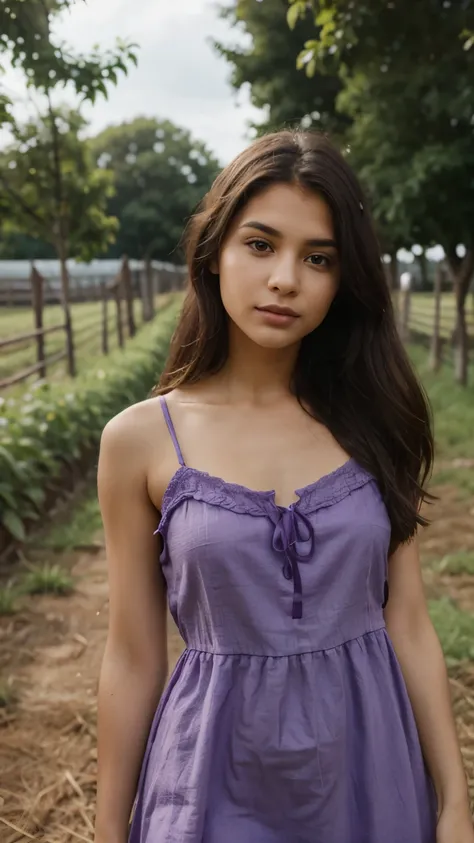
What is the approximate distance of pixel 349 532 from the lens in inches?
46.6

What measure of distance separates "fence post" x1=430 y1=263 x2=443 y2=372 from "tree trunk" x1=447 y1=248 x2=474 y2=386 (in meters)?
1.68

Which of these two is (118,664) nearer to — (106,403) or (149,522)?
(149,522)

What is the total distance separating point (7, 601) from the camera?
3354 millimetres

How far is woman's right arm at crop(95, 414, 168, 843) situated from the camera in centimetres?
124

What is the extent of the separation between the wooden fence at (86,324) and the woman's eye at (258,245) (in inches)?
65.2

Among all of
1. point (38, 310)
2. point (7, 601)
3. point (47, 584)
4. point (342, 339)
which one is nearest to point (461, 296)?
point (38, 310)

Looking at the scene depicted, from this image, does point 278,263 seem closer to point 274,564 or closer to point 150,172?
point 274,564

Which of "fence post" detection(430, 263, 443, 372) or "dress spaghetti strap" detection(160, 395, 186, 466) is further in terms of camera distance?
"fence post" detection(430, 263, 443, 372)

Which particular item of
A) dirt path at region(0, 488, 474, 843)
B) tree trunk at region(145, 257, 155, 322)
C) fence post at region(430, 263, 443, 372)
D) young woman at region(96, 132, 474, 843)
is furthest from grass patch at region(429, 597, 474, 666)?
tree trunk at region(145, 257, 155, 322)

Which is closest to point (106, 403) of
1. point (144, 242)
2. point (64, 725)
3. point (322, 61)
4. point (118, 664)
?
point (144, 242)

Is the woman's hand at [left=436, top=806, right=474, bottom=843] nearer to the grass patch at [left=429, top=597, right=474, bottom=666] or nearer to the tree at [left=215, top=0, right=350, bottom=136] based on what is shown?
the grass patch at [left=429, top=597, right=474, bottom=666]

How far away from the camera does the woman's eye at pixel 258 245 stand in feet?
4.01

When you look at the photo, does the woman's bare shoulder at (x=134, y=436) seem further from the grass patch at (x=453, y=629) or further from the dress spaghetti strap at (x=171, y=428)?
the grass patch at (x=453, y=629)

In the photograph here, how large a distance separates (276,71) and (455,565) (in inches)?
Result: 152
